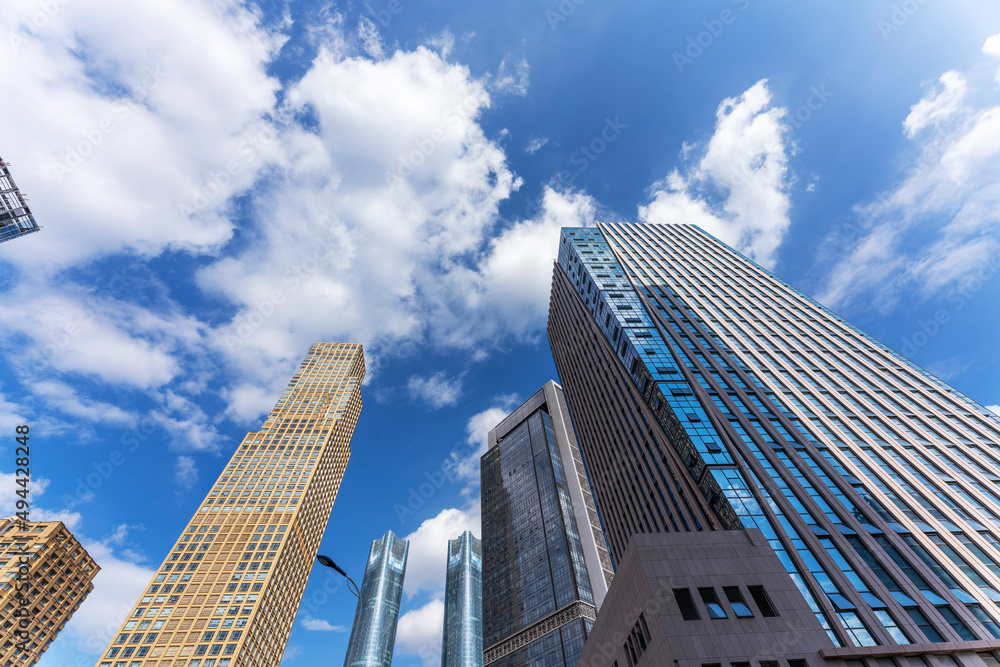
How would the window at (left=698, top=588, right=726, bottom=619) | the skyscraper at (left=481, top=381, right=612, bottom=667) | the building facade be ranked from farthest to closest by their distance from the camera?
the skyscraper at (left=481, top=381, right=612, bottom=667)
the building facade
the window at (left=698, top=588, right=726, bottom=619)

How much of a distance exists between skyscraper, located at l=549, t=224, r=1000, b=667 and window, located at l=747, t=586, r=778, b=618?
0.08m

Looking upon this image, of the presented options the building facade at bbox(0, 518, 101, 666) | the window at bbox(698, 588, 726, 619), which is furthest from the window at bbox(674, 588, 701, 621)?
the building facade at bbox(0, 518, 101, 666)

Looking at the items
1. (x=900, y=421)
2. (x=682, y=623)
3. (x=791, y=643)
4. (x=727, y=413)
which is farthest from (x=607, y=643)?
(x=900, y=421)

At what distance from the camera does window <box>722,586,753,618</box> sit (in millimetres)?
31797

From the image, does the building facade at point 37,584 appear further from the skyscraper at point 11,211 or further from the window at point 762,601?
the window at point 762,601

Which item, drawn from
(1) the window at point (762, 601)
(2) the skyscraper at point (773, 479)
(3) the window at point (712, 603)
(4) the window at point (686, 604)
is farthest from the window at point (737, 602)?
(4) the window at point (686, 604)

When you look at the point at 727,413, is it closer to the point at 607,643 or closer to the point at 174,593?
the point at 607,643

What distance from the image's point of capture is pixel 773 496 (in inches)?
1742

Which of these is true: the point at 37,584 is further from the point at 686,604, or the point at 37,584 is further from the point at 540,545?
the point at 686,604

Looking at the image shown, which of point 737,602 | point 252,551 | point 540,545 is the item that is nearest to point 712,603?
point 737,602

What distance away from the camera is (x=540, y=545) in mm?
127125

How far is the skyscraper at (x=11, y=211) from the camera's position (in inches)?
3263

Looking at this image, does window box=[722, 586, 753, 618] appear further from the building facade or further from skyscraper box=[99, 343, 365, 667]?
the building facade

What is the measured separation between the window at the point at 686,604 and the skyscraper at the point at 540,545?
2984 inches
